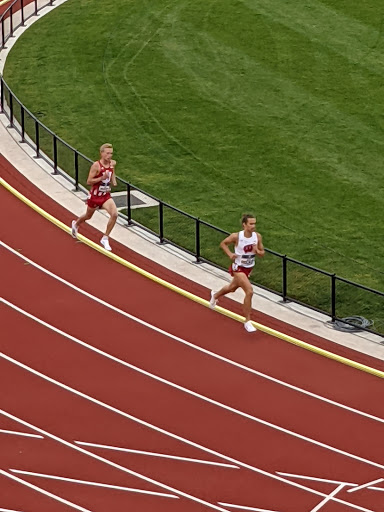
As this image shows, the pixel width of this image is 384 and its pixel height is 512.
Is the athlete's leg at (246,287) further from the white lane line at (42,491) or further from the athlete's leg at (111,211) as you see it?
the white lane line at (42,491)

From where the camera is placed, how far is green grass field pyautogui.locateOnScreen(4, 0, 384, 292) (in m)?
29.0

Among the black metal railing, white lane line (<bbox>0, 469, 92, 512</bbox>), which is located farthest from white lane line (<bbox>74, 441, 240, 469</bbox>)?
the black metal railing

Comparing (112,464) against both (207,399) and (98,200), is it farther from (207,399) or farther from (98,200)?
(98,200)

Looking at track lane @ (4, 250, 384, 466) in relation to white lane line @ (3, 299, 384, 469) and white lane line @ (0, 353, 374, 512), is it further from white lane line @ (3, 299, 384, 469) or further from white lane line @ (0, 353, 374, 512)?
white lane line @ (0, 353, 374, 512)

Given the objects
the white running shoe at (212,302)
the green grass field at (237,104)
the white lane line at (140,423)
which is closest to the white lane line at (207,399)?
the white lane line at (140,423)

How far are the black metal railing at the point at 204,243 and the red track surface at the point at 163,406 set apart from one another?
3.15ft

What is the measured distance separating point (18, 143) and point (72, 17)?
1180cm

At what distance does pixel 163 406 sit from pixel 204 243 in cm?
622

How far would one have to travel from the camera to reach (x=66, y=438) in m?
19.2

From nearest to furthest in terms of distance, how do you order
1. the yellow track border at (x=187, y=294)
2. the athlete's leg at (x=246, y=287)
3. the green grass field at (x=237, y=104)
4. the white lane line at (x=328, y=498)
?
the white lane line at (x=328, y=498) → the yellow track border at (x=187, y=294) → the athlete's leg at (x=246, y=287) → the green grass field at (x=237, y=104)

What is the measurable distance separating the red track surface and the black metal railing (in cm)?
96

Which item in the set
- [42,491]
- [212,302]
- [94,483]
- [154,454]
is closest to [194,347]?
[212,302]

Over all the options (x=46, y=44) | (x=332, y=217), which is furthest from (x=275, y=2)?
(x=332, y=217)

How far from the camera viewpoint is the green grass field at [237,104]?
28969 mm
